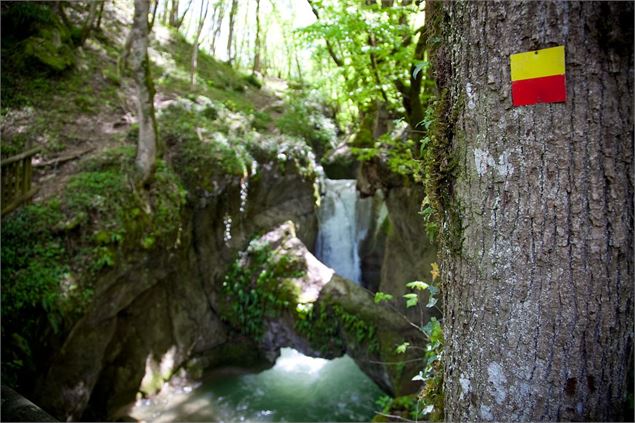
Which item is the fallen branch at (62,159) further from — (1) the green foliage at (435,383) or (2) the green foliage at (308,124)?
(1) the green foliage at (435,383)

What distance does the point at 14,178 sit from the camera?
5305 millimetres

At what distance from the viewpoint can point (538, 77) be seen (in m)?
1.30

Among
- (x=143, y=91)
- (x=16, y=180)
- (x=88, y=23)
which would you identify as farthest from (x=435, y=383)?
(x=88, y=23)

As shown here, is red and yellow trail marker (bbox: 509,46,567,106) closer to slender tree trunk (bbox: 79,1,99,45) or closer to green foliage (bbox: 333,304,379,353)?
green foliage (bbox: 333,304,379,353)

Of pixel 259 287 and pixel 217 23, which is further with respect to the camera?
pixel 217 23

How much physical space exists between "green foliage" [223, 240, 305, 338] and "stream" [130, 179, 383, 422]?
1.22m

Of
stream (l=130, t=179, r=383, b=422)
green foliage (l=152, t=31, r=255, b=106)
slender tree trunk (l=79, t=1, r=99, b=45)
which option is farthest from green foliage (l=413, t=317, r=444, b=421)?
slender tree trunk (l=79, t=1, r=99, b=45)

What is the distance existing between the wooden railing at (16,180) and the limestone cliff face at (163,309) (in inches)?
61.6

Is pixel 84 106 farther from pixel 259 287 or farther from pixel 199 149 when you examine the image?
pixel 259 287

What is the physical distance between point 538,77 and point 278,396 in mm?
8652

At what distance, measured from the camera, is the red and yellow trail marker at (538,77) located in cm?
127

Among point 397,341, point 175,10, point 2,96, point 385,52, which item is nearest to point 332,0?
point 385,52

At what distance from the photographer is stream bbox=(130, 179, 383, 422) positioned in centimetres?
765

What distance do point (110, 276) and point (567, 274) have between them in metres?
6.40
